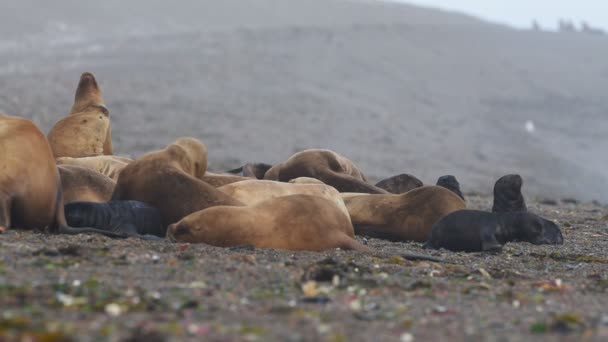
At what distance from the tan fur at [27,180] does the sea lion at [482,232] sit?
295cm

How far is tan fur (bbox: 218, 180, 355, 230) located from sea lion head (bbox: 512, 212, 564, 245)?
4.85 feet

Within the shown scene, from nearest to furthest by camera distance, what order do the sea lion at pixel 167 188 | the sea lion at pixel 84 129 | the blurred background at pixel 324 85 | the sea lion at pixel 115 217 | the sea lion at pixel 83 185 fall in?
1. the sea lion at pixel 115 217
2. the sea lion at pixel 167 188
3. the sea lion at pixel 83 185
4. the sea lion at pixel 84 129
5. the blurred background at pixel 324 85

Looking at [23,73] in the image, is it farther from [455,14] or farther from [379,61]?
[455,14]

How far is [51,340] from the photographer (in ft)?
10.8

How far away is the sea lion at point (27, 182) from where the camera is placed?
6.75 metres

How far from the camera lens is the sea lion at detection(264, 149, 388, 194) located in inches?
405

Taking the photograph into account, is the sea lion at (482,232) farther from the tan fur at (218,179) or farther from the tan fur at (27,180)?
the tan fur at (27,180)

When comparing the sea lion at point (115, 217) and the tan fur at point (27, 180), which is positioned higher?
the tan fur at point (27, 180)

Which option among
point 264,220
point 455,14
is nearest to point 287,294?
point 264,220

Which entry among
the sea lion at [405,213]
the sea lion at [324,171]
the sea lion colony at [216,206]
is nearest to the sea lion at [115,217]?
the sea lion colony at [216,206]

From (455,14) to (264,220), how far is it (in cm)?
4507

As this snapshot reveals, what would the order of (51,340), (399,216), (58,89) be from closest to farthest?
(51,340), (399,216), (58,89)

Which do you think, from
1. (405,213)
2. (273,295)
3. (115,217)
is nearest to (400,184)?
(405,213)

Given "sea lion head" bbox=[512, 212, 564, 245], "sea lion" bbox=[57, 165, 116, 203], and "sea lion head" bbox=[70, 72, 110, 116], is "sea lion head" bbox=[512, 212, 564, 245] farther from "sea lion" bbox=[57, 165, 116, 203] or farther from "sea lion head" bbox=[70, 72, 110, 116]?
"sea lion head" bbox=[70, 72, 110, 116]
